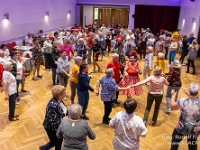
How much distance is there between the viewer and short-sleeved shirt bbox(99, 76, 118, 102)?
Answer: 4047 millimetres

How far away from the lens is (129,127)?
2.55m

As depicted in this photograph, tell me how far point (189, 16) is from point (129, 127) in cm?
1341

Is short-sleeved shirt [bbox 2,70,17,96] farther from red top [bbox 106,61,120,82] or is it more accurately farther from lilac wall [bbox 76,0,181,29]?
lilac wall [bbox 76,0,181,29]

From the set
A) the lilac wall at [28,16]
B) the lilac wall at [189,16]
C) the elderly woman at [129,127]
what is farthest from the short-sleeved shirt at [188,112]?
the lilac wall at [189,16]

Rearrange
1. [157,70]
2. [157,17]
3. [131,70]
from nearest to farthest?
[157,70]
[131,70]
[157,17]

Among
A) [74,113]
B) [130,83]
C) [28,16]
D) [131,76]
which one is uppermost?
[28,16]

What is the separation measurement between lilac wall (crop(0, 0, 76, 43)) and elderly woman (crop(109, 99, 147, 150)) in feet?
25.3

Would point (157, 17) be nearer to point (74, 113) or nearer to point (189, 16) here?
point (189, 16)

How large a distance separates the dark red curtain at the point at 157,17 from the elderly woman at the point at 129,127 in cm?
1479

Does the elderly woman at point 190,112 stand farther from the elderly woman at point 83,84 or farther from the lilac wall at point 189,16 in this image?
the lilac wall at point 189,16

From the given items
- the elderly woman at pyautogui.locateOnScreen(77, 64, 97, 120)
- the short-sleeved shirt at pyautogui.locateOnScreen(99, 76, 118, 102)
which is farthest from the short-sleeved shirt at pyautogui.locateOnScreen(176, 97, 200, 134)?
the elderly woman at pyautogui.locateOnScreen(77, 64, 97, 120)

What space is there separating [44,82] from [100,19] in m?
A: 15.3

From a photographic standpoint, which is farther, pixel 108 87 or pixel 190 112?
pixel 108 87

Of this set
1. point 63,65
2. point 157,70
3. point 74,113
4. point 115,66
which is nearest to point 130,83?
point 115,66
